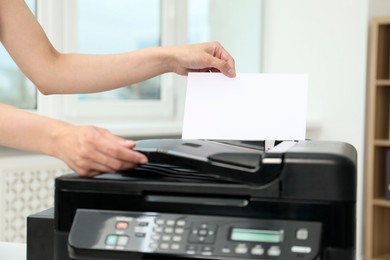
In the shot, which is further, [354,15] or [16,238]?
[354,15]

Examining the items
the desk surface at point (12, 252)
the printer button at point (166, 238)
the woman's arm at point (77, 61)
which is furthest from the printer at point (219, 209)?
the woman's arm at point (77, 61)

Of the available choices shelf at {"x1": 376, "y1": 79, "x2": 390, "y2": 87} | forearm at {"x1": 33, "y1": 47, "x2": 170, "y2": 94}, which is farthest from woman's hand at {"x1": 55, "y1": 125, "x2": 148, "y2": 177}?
shelf at {"x1": 376, "y1": 79, "x2": 390, "y2": 87}

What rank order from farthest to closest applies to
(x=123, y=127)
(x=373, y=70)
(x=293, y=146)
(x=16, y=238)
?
(x=373, y=70), (x=123, y=127), (x=16, y=238), (x=293, y=146)

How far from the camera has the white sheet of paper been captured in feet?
3.75

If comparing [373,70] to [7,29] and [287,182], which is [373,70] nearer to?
[7,29]

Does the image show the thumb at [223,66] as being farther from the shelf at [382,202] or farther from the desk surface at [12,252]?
the shelf at [382,202]

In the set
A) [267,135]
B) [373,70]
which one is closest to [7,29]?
[267,135]

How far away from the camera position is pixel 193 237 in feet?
2.80

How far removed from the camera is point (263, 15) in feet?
12.5

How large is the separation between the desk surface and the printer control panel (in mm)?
346

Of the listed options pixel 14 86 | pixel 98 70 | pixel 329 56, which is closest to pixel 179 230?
pixel 98 70

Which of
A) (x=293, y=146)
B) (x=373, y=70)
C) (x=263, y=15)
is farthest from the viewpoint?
(x=263, y=15)

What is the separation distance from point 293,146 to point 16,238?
1.61m

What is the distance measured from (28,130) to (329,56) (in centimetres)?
280
